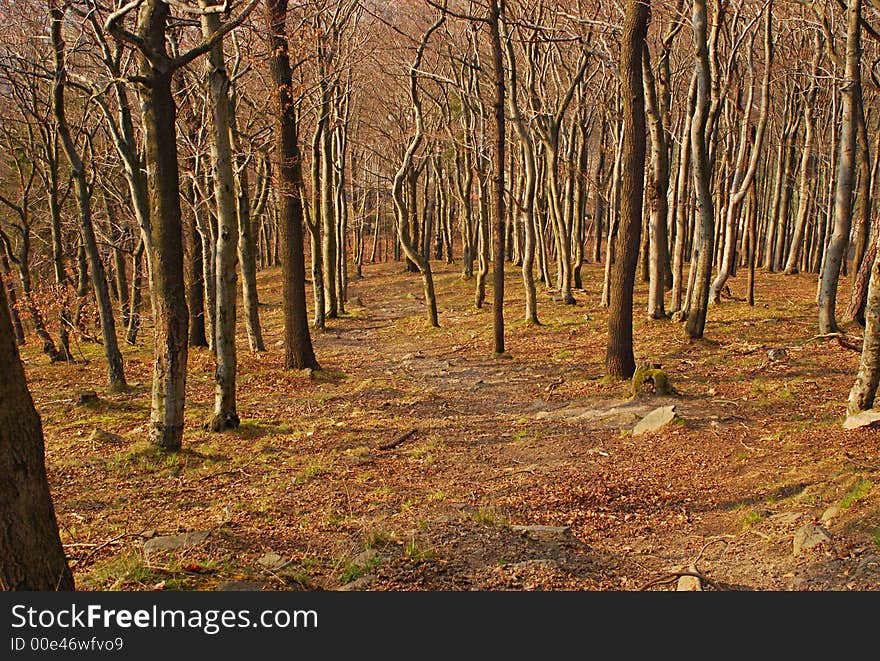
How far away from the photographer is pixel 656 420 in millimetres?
9188

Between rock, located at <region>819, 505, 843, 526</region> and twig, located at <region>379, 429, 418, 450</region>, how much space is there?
580 cm

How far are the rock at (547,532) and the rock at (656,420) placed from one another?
325 cm

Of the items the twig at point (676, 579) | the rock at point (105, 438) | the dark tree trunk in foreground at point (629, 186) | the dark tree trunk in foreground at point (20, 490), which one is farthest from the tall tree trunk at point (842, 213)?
the dark tree trunk in foreground at point (20, 490)

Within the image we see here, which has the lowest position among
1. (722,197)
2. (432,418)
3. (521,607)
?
(432,418)

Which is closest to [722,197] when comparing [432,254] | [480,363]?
[480,363]

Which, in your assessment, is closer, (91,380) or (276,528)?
(276,528)

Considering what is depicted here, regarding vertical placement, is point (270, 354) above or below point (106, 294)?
below

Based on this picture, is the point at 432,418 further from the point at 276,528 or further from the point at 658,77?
the point at 658,77

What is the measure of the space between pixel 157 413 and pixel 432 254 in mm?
40718

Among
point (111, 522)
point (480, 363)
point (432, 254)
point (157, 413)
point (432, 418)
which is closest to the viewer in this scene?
point (111, 522)

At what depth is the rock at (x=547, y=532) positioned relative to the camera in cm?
609

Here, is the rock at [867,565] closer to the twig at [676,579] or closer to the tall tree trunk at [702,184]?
the twig at [676,579]

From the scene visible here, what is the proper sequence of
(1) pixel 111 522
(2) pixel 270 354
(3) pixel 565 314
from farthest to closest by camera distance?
(3) pixel 565 314, (2) pixel 270 354, (1) pixel 111 522

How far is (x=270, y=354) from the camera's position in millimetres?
16906
